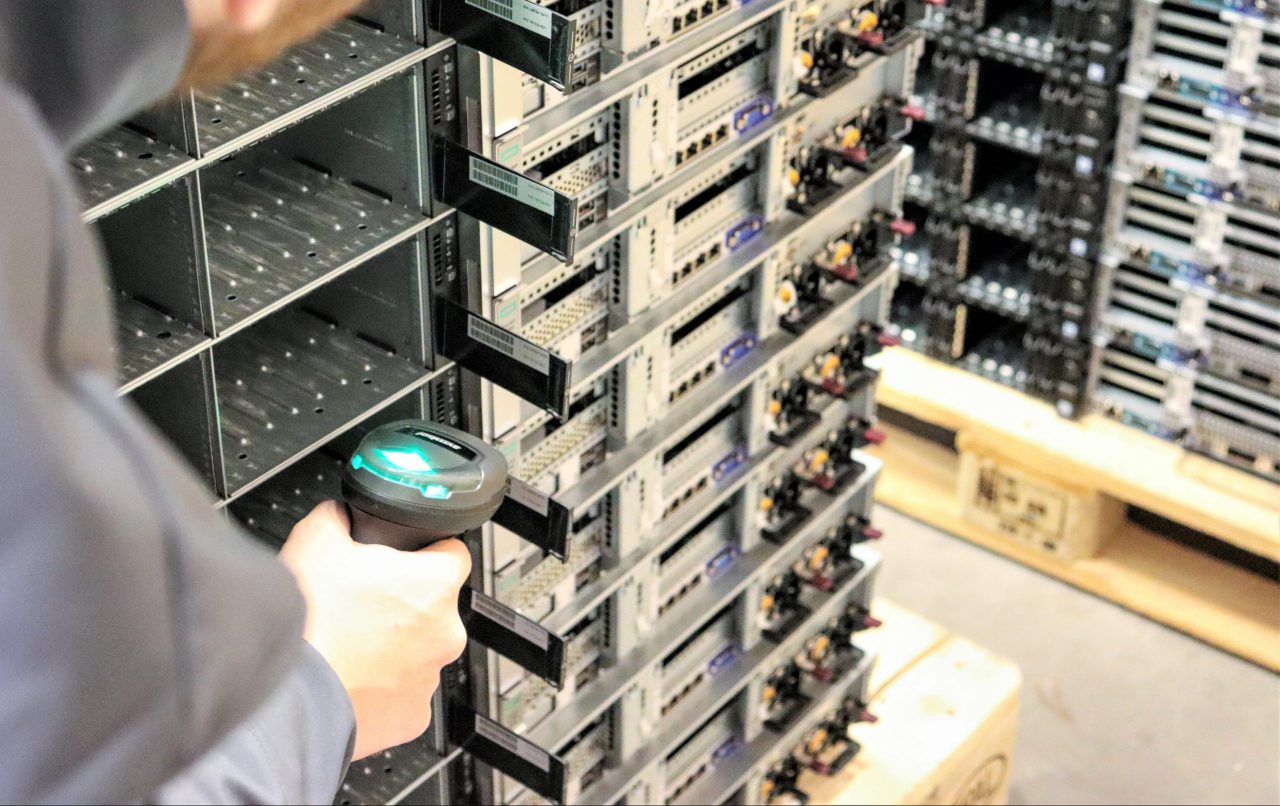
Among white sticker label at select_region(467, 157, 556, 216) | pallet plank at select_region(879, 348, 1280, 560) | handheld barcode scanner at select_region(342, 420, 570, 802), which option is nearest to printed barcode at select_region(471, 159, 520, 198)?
white sticker label at select_region(467, 157, 556, 216)

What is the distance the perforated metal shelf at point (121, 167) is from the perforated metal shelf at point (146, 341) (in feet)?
0.73

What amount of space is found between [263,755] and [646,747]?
101 inches

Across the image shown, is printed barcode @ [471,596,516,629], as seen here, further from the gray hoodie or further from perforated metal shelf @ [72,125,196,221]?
the gray hoodie

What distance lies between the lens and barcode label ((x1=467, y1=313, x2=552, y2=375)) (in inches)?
103

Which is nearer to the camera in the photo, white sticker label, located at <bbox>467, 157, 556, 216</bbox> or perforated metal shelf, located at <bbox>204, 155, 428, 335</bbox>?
perforated metal shelf, located at <bbox>204, 155, 428, 335</bbox>

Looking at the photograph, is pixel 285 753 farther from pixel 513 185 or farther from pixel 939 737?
pixel 939 737

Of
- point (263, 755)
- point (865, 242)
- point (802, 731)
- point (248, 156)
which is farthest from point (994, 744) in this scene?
point (263, 755)

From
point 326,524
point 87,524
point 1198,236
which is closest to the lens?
point 87,524

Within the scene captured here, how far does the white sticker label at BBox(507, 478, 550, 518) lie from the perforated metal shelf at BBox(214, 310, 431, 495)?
0.23 metres

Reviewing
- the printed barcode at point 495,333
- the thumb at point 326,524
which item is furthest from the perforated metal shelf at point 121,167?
the printed barcode at point 495,333

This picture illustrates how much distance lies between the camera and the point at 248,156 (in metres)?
2.71

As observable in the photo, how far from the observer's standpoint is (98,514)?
2.53ft

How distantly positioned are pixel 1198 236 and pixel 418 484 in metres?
3.67

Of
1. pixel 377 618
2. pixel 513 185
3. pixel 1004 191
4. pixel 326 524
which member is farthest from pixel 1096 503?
pixel 377 618
